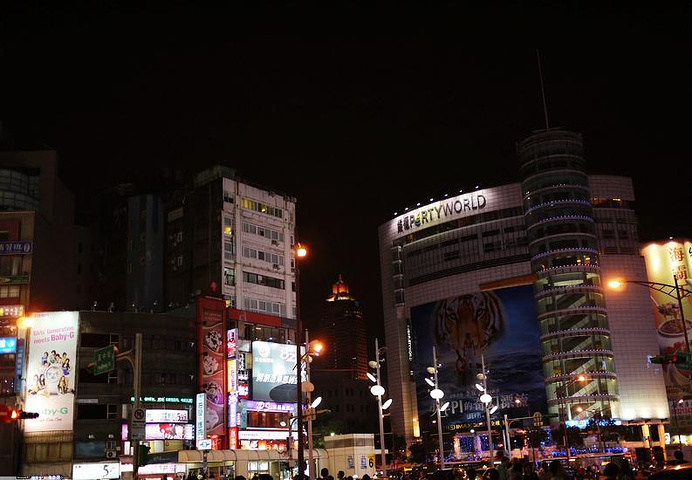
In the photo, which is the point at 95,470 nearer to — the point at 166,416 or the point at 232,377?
the point at 166,416

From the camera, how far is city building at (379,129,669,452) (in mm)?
114438

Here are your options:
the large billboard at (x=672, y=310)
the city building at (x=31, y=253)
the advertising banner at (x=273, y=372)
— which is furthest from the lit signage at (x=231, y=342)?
the large billboard at (x=672, y=310)

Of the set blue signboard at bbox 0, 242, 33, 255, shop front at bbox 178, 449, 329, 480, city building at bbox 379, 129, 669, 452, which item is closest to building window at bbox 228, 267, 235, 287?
shop front at bbox 178, 449, 329, 480

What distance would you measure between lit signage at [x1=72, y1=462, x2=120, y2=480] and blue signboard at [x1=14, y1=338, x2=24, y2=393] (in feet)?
29.3

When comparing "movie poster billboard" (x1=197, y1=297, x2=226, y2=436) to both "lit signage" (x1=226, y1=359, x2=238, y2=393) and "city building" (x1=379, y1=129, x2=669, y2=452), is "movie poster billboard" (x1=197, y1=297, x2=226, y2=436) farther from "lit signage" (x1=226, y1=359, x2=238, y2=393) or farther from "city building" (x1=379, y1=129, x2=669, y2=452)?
"city building" (x1=379, y1=129, x2=669, y2=452)

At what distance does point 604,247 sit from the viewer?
123 meters

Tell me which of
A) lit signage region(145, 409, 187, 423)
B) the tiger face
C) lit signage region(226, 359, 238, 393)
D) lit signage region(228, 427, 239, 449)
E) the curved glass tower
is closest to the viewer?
lit signage region(145, 409, 187, 423)

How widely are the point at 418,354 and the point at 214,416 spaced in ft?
185

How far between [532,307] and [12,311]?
247ft

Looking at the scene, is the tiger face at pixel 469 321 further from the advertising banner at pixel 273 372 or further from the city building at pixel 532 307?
the advertising banner at pixel 273 372

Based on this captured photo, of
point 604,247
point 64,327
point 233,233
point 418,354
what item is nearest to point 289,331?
point 233,233

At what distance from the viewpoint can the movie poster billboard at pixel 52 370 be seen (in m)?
69.4

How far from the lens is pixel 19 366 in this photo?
7100 cm

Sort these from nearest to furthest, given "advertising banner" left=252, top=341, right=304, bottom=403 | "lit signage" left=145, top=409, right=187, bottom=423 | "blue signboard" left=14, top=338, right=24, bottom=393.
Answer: "blue signboard" left=14, top=338, right=24, bottom=393 < "lit signage" left=145, top=409, right=187, bottom=423 < "advertising banner" left=252, top=341, right=304, bottom=403
